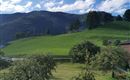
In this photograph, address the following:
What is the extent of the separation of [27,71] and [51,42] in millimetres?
120288

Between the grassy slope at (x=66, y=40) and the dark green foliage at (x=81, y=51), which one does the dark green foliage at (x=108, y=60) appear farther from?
the grassy slope at (x=66, y=40)

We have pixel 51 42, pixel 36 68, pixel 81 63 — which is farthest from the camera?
pixel 51 42

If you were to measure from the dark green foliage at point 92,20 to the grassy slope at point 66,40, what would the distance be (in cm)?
629

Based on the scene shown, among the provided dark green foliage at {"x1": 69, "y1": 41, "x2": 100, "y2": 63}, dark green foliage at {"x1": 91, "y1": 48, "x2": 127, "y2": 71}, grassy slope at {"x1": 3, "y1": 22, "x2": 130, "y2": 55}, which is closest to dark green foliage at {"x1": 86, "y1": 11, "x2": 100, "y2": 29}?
grassy slope at {"x1": 3, "y1": 22, "x2": 130, "y2": 55}

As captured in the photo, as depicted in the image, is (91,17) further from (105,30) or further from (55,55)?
(55,55)

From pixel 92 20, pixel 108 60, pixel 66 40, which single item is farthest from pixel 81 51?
pixel 92 20

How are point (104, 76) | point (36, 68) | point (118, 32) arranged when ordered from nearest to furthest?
point (36, 68), point (104, 76), point (118, 32)

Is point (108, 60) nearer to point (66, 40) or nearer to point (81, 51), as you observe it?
point (81, 51)

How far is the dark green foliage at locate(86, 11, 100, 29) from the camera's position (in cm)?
18661

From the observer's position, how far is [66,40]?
5950 inches

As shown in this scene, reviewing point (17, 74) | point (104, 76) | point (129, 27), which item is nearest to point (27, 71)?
point (17, 74)

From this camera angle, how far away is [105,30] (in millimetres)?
172625

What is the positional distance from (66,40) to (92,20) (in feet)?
130

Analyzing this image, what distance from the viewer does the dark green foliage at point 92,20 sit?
186613 millimetres
